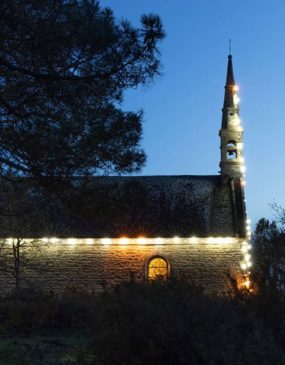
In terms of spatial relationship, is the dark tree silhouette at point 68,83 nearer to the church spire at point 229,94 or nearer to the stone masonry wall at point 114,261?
the stone masonry wall at point 114,261

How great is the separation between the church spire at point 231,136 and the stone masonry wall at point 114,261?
5.37m

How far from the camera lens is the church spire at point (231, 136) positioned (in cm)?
2652

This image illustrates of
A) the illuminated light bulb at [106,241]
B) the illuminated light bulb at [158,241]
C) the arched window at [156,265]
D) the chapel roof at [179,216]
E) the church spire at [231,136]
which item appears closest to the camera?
the chapel roof at [179,216]

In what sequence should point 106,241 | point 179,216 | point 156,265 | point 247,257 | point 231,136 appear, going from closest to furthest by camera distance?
point 247,257
point 106,241
point 156,265
point 179,216
point 231,136

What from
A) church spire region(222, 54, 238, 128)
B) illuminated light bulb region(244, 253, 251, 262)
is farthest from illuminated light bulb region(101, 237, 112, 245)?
church spire region(222, 54, 238, 128)

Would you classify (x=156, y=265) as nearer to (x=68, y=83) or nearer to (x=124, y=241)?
(x=124, y=241)

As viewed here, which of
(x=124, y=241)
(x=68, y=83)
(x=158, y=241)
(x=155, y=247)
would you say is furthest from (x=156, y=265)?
(x=68, y=83)

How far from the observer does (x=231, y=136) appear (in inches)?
1077

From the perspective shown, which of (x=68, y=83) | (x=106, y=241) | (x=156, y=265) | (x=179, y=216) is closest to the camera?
(x=68, y=83)

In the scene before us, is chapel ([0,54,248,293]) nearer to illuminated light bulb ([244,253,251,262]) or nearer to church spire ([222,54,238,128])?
illuminated light bulb ([244,253,251,262])

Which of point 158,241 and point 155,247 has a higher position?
point 158,241

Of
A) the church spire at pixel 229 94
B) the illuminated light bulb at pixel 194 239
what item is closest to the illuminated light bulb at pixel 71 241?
the illuminated light bulb at pixel 194 239

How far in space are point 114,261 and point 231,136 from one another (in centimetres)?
959

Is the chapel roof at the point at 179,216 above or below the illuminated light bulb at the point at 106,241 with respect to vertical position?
above
